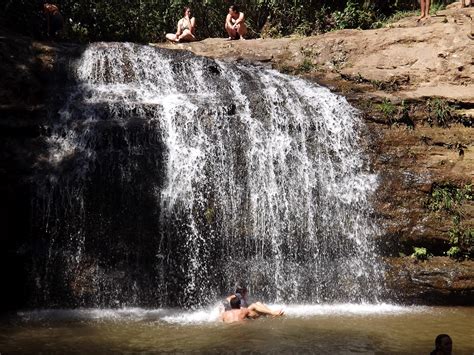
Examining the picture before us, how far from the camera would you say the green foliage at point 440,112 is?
11.7 meters

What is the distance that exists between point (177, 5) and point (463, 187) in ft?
55.5

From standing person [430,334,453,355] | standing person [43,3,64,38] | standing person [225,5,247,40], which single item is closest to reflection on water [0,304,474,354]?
standing person [430,334,453,355]

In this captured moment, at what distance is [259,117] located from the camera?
1151cm

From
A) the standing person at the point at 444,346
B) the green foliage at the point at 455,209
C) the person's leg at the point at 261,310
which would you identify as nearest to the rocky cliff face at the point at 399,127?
the green foliage at the point at 455,209

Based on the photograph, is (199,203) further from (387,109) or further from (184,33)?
(184,33)

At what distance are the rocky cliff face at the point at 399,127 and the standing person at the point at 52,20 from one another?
2804 millimetres

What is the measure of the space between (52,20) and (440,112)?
10750mm

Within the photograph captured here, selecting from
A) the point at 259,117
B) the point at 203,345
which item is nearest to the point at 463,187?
the point at 259,117

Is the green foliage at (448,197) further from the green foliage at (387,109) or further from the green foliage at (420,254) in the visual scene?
the green foliage at (387,109)

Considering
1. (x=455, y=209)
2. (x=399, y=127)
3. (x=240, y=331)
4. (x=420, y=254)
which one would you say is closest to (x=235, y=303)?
(x=240, y=331)

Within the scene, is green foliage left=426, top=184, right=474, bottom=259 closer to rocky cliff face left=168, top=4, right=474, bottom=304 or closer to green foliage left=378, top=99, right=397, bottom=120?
rocky cliff face left=168, top=4, right=474, bottom=304

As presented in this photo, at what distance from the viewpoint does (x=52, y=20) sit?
1534cm

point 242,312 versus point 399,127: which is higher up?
point 399,127

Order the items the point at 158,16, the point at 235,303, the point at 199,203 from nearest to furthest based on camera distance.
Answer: the point at 235,303, the point at 199,203, the point at 158,16
